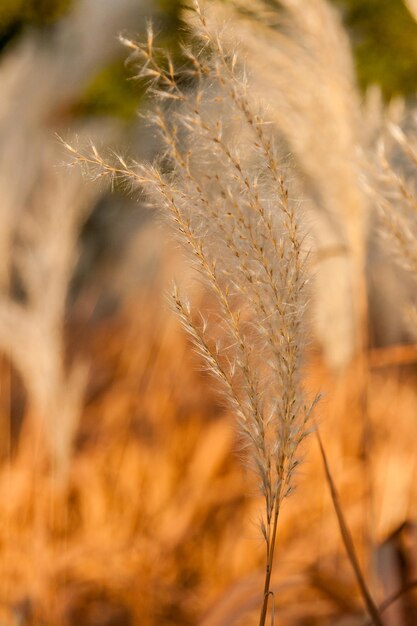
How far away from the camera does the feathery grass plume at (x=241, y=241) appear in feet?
2.26

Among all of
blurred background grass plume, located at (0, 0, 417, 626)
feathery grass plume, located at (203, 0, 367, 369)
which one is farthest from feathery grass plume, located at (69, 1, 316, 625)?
feathery grass plume, located at (203, 0, 367, 369)

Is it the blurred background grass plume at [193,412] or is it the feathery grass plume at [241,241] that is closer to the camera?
the feathery grass plume at [241,241]

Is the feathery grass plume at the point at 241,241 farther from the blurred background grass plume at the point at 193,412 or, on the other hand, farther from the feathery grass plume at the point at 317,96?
the feathery grass plume at the point at 317,96

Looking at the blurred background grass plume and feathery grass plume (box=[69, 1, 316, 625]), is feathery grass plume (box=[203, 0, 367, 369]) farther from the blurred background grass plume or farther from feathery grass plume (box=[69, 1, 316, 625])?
feathery grass plume (box=[69, 1, 316, 625])

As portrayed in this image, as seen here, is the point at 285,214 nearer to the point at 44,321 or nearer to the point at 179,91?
the point at 179,91

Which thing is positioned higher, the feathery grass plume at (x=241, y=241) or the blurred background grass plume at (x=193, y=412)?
the feathery grass plume at (x=241, y=241)

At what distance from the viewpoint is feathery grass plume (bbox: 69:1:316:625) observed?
0.69 meters

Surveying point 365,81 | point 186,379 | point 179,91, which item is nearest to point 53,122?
point 186,379

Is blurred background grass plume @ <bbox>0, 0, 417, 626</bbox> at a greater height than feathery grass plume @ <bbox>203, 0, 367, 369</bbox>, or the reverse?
feathery grass plume @ <bbox>203, 0, 367, 369</bbox>

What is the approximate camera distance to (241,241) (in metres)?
0.70

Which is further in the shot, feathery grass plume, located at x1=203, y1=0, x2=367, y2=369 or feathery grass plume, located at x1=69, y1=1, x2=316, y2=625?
feathery grass plume, located at x1=203, y1=0, x2=367, y2=369

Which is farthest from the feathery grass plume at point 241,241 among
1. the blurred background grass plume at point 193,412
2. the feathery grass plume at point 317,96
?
the feathery grass plume at point 317,96

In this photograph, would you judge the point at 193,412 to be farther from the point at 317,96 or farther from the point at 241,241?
the point at 241,241

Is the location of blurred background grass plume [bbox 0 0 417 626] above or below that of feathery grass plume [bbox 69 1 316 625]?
below
